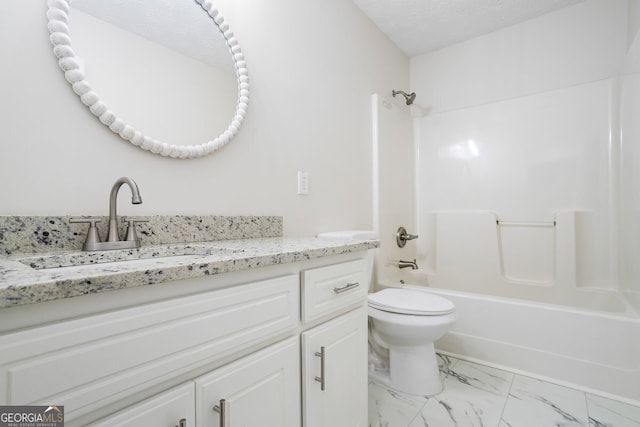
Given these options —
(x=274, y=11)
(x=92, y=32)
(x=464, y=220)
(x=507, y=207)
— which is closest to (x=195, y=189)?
(x=92, y=32)

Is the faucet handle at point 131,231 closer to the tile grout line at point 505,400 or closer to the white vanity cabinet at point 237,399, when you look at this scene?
the white vanity cabinet at point 237,399

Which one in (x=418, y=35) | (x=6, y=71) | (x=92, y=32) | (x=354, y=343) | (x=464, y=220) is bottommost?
(x=354, y=343)

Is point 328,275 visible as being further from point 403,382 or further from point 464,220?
point 464,220

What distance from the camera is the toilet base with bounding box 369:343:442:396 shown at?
1.56 m

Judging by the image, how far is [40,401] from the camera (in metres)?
0.42

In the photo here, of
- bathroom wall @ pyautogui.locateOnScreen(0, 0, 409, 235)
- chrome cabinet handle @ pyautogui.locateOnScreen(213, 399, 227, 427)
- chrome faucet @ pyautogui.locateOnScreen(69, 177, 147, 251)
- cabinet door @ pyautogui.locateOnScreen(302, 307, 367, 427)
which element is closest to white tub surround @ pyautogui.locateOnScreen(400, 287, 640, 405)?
bathroom wall @ pyautogui.locateOnScreen(0, 0, 409, 235)

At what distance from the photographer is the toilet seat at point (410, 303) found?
148 cm

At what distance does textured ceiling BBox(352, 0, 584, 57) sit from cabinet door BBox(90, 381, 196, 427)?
7.74 ft

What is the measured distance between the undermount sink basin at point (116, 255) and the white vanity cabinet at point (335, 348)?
0.29 metres

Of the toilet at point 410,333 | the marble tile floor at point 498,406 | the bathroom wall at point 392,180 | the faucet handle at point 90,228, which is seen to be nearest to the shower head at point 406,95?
the bathroom wall at point 392,180

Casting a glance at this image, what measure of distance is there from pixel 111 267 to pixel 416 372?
60.1 inches

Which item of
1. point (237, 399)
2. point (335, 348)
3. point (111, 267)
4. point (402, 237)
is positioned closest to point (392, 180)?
point (402, 237)

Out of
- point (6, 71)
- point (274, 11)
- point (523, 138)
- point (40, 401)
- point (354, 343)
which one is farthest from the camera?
point (523, 138)

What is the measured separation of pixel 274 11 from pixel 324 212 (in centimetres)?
105
